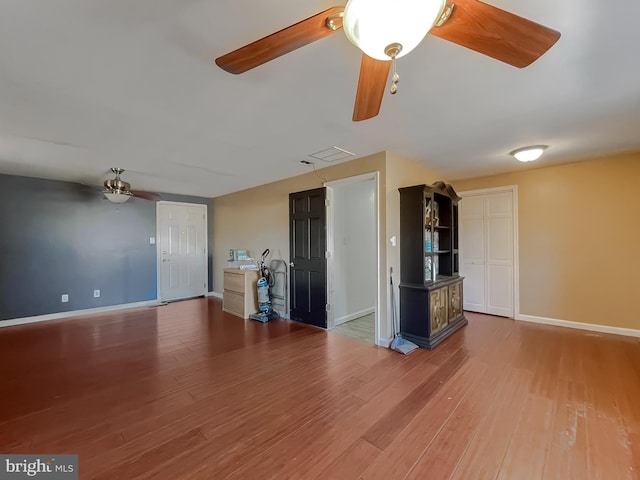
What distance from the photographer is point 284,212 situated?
190 inches

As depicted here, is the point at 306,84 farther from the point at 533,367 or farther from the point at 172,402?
the point at 533,367

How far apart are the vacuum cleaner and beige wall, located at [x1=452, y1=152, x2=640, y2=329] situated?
4.23 m

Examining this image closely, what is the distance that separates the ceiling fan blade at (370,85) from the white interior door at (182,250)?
18.7 ft

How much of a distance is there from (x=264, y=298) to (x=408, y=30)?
4.28 metres

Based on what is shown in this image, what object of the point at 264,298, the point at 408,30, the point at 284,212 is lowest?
the point at 264,298

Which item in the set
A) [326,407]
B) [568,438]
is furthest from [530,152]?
[326,407]

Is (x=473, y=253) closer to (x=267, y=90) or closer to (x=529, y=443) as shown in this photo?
(x=529, y=443)

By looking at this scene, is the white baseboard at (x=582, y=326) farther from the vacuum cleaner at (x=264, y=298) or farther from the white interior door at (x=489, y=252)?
the vacuum cleaner at (x=264, y=298)

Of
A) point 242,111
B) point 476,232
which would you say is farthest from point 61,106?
point 476,232

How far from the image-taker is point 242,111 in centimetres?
230

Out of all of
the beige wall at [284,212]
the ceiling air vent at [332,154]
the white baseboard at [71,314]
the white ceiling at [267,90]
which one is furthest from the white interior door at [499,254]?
the white baseboard at [71,314]

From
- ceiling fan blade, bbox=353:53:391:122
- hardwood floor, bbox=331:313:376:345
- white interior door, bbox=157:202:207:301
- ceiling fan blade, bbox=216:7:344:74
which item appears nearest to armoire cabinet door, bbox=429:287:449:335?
hardwood floor, bbox=331:313:376:345

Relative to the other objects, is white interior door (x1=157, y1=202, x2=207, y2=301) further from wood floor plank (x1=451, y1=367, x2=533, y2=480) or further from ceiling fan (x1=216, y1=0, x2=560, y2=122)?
wood floor plank (x1=451, y1=367, x2=533, y2=480)

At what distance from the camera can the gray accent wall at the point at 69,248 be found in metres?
4.32
